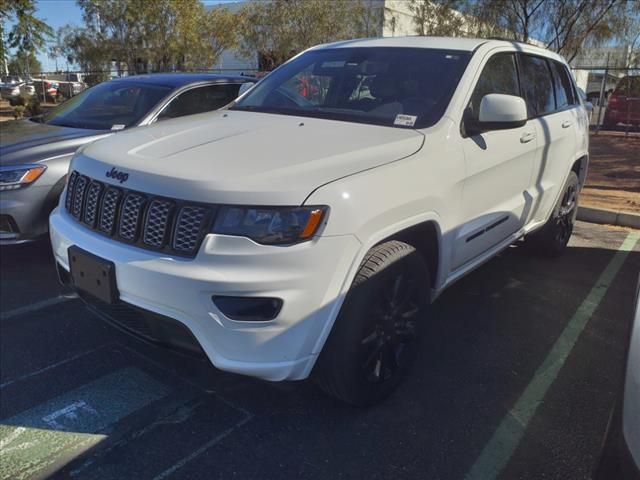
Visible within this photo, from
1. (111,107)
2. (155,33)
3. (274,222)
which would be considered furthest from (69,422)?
(155,33)

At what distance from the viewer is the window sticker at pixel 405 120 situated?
3.19 meters

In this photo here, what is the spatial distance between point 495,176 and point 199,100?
3.55 m

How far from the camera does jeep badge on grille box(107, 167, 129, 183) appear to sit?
8.80ft

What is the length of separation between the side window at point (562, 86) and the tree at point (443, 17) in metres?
11.5

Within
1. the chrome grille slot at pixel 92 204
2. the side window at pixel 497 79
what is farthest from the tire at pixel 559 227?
the chrome grille slot at pixel 92 204

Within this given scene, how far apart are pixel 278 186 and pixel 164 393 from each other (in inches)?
57.0

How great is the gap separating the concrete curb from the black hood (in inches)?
226

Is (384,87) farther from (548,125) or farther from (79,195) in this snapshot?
(79,195)

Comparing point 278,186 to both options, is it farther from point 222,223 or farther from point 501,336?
point 501,336

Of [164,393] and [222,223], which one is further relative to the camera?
[164,393]

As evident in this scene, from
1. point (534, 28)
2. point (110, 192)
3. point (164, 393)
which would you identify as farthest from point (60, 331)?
point (534, 28)

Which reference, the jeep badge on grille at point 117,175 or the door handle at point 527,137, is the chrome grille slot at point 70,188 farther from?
the door handle at point 527,137

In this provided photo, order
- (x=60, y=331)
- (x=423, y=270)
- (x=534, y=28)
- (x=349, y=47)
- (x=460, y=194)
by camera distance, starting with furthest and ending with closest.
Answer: (x=534, y=28)
(x=349, y=47)
(x=60, y=331)
(x=460, y=194)
(x=423, y=270)

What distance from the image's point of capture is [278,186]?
7.82ft
